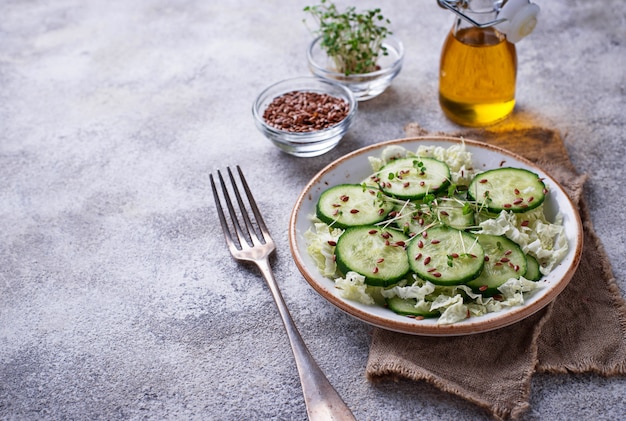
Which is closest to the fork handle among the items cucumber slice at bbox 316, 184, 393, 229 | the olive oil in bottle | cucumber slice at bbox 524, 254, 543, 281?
cucumber slice at bbox 316, 184, 393, 229

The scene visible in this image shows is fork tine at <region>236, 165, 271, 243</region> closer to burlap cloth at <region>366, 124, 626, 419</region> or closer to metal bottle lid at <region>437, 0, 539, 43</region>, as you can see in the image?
burlap cloth at <region>366, 124, 626, 419</region>

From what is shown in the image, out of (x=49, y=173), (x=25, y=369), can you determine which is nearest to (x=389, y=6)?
(x=49, y=173)

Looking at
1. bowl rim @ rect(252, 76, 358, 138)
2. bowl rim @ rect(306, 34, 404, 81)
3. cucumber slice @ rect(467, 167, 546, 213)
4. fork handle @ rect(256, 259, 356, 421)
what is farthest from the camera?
bowl rim @ rect(306, 34, 404, 81)

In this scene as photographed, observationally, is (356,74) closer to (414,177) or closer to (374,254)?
(414,177)

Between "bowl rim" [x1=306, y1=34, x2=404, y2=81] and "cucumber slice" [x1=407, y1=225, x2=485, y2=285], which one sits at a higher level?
"cucumber slice" [x1=407, y1=225, x2=485, y2=285]

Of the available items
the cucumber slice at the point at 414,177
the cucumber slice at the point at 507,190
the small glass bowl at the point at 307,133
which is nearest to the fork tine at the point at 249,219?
the small glass bowl at the point at 307,133

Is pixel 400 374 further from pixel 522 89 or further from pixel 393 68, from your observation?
pixel 522 89
